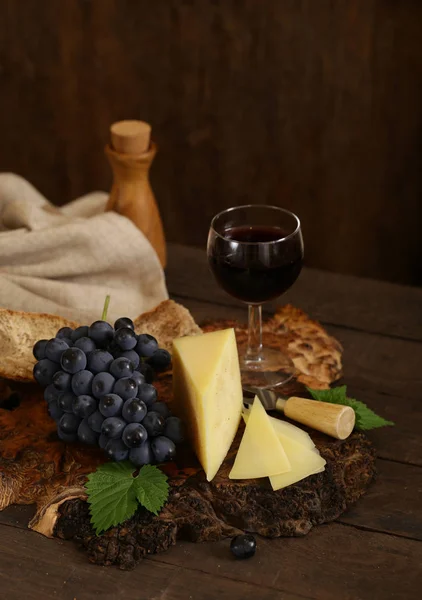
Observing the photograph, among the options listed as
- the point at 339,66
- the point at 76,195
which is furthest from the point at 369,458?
the point at 76,195

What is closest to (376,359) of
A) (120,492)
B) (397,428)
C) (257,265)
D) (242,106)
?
(397,428)

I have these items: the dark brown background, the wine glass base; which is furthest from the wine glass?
the dark brown background

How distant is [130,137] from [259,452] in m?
0.69

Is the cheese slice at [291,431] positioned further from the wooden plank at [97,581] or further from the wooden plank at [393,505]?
the wooden plank at [97,581]

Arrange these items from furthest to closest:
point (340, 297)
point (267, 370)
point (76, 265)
A: 1. point (340, 297)
2. point (76, 265)
3. point (267, 370)

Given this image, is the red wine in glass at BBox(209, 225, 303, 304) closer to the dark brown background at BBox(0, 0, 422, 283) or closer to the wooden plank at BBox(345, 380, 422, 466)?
the wooden plank at BBox(345, 380, 422, 466)

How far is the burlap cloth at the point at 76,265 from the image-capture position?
1553 millimetres

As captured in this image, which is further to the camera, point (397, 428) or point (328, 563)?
point (397, 428)

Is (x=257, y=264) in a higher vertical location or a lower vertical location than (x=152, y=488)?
higher

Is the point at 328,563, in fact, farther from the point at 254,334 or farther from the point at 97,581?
the point at 254,334

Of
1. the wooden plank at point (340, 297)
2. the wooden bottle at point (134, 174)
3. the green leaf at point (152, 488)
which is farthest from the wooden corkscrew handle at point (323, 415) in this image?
the wooden bottle at point (134, 174)

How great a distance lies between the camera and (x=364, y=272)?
272 centimetres

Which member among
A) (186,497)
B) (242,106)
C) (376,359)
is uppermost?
(186,497)

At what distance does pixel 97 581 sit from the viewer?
3.61 ft
